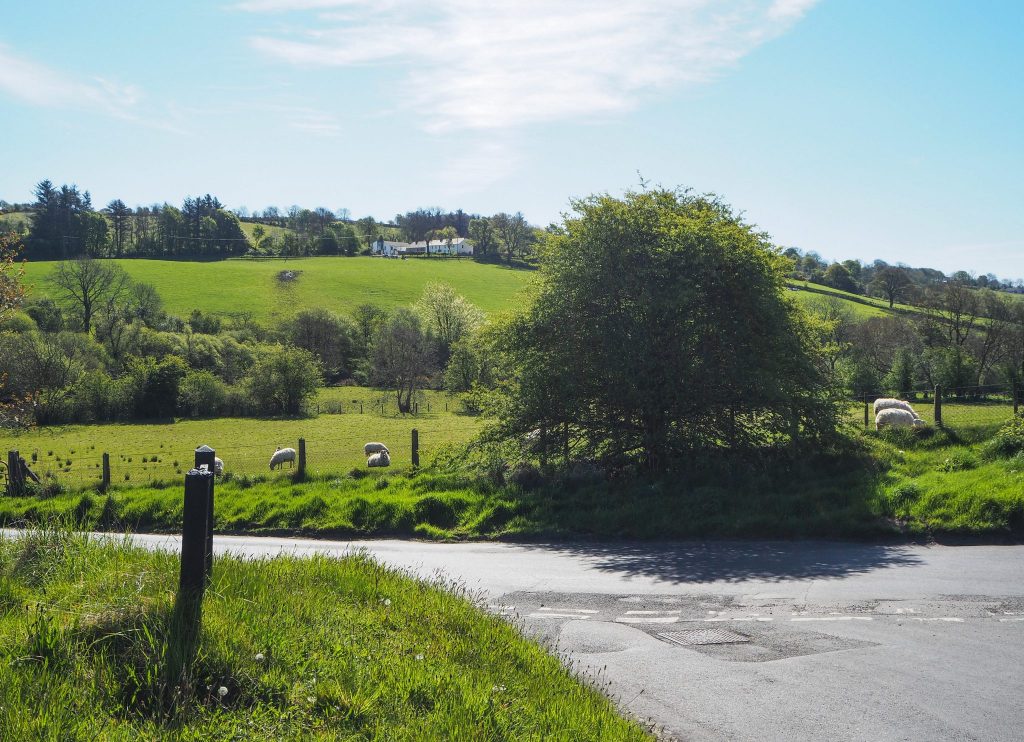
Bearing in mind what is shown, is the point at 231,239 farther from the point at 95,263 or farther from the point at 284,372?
the point at 284,372

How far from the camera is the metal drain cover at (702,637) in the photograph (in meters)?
8.56

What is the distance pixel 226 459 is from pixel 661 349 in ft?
86.7

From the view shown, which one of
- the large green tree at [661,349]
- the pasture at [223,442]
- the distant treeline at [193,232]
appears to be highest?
the distant treeline at [193,232]

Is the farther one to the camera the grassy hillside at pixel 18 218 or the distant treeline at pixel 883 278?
the grassy hillside at pixel 18 218

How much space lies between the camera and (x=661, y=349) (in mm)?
17359

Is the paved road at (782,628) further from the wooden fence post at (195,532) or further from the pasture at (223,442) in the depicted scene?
the pasture at (223,442)

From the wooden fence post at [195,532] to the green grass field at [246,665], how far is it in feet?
0.56

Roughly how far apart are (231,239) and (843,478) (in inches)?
5790

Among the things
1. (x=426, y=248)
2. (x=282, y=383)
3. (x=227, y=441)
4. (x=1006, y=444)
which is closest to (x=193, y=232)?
(x=426, y=248)

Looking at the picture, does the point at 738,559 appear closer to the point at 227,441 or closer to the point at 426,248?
the point at 227,441

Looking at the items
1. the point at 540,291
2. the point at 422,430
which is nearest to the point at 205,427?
the point at 422,430

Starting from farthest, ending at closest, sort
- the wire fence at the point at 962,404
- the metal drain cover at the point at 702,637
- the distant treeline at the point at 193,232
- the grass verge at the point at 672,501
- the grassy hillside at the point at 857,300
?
the distant treeline at the point at 193,232, the grassy hillside at the point at 857,300, the wire fence at the point at 962,404, the grass verge at the point at 672,501, the metal drain cover at the point at 702,637

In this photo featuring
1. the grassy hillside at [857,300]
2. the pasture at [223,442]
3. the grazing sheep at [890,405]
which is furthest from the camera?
the grassy hillside at [857,300]

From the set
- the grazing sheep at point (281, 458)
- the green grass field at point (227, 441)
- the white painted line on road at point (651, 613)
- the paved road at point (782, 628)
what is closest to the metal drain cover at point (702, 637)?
the paved road at point (782, 628)
